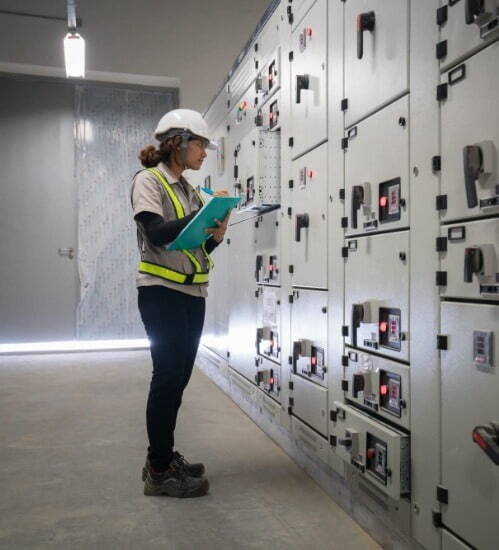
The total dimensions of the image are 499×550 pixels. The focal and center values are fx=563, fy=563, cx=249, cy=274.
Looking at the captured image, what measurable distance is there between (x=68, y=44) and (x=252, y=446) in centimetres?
373

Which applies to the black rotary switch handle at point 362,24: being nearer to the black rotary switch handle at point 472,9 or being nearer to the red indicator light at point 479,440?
the black rotary switch handle at point 472,9

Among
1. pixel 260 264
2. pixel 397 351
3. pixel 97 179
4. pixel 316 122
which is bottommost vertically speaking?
pixel 397 351

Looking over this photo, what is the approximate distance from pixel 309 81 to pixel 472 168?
1.23 metres

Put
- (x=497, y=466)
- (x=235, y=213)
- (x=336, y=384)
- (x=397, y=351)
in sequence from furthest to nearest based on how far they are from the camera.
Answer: (x=235, y=213) < (x=336, y=384) < (x=397, y=351) < (x=497, y=466)

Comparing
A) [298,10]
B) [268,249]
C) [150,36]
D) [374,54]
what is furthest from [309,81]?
[150,36]

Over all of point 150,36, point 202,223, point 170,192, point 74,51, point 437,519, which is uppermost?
point 150,36

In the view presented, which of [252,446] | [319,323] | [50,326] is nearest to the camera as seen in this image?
[319,323]

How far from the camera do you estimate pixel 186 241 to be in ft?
6.47

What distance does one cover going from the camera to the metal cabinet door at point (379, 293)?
5.46ft

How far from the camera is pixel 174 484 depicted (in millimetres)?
2145

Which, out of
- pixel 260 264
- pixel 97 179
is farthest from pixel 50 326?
pixel 260 264

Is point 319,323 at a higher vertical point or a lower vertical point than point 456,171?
lower

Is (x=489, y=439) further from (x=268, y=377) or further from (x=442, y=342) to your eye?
(x=268, y=377)

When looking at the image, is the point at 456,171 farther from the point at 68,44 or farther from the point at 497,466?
the point at 68,44
